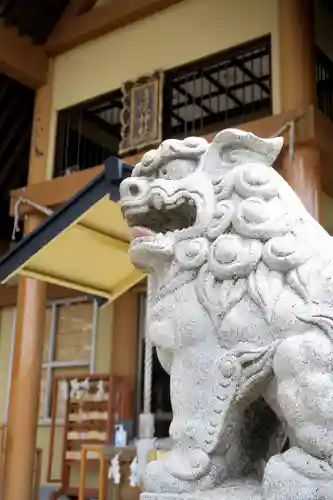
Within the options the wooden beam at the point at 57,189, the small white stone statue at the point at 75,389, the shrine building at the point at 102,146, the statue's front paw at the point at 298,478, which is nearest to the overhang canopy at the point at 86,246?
the shrine building at the point at 102,146

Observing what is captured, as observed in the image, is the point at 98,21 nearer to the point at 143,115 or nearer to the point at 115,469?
the point at 143,115

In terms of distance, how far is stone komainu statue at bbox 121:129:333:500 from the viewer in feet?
3.04

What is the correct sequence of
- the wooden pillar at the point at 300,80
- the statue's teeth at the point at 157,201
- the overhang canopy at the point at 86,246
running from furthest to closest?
the wooden pillar at the point at 300,80 → the overhang canopy at the point at 86,246 → the statue's teeth at the point at 157,201

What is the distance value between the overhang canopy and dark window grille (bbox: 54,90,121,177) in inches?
62.0

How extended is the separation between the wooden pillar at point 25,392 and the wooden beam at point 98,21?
1.91m

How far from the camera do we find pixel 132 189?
1.15 meters

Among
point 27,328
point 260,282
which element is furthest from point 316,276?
point 27,328

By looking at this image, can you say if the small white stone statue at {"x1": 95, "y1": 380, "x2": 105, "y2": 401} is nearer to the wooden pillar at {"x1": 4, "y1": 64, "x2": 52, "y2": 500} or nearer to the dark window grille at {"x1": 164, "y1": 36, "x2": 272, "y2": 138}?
the wooden pillar at {"x1": 4, "y1": 64, "x2": 52, "y2": 500}

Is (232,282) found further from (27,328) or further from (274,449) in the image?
(27,328)

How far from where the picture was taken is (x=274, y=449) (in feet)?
3.63

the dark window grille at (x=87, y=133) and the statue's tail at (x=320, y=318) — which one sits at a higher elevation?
the dark window grille at (x=87, y=133)

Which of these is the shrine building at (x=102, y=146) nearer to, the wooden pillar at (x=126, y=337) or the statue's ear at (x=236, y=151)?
the wooden pillar at (x=126, y=337)

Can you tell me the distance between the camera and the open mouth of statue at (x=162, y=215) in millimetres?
1119

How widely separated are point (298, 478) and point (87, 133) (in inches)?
211
